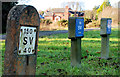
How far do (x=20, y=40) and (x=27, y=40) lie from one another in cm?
13

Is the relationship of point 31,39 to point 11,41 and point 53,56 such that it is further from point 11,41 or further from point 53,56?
point 53,56

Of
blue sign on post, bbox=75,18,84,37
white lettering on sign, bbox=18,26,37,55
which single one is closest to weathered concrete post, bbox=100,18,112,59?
blue sign on post, bbox=75,18,84,37

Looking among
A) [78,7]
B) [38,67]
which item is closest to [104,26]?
[38,67]

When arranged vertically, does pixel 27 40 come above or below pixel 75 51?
above

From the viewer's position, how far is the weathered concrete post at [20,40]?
9.92 ft

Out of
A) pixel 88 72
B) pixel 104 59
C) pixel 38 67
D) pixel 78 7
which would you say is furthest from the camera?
pixel 78 7

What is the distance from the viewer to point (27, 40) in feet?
10.4

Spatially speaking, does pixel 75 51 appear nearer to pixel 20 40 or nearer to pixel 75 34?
pixel 75 34

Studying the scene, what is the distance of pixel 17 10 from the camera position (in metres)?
3.12

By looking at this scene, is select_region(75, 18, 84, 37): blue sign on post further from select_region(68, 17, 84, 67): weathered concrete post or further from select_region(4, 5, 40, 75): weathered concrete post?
select_region(4, 5, 40, 75): weathered concrete post

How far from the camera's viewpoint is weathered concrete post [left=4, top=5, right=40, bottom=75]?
119 inches

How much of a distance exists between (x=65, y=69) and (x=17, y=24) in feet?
8.87

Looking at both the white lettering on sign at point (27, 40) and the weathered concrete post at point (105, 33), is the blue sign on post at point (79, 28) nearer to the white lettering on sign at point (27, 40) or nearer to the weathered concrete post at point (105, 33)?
the weathered concrete post at point (105, 33)

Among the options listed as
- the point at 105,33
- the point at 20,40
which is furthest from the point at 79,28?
the point at 20,40
